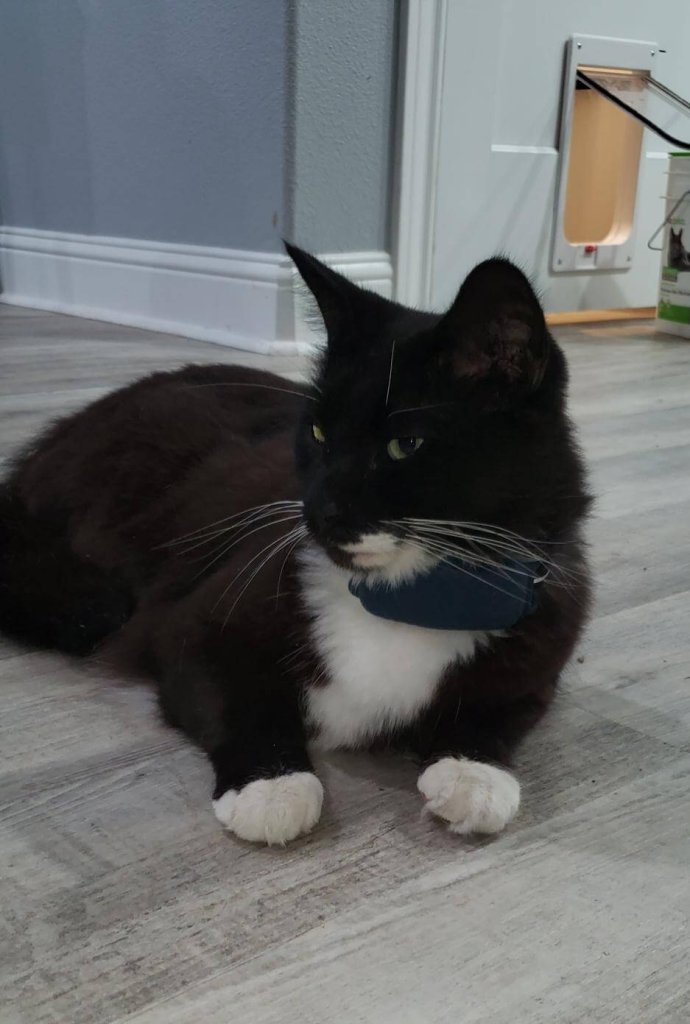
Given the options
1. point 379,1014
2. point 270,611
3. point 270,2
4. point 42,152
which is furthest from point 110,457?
point 42,152

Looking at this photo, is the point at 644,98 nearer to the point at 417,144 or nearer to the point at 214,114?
the point at 417,144

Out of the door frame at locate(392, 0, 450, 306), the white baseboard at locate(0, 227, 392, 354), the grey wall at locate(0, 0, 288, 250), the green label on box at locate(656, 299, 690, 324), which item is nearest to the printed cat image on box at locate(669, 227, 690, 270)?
the green label on box at locate(656, 299, 690, 324)

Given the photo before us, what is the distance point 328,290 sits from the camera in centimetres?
94

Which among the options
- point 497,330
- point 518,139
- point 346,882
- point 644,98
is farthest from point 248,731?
point 644,98

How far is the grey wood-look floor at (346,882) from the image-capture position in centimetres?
66

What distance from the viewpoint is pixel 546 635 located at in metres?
0.94

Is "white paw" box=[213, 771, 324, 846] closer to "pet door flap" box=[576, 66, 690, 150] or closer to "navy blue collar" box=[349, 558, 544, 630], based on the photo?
"navy blue collar" box=[349, 558, 544, 630]

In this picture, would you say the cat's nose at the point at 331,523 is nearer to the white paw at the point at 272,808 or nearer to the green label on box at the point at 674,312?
the white paw at the point at 272,808

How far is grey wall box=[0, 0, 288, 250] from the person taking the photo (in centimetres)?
274

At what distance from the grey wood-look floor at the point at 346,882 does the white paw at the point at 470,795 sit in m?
0.02

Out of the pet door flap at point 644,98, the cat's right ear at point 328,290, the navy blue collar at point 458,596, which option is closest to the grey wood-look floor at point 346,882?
the navy blue collar at point 458,596

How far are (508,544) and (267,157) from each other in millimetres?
2174

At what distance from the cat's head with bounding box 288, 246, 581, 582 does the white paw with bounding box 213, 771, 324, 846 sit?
192 mm

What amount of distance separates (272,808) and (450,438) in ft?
1.09
